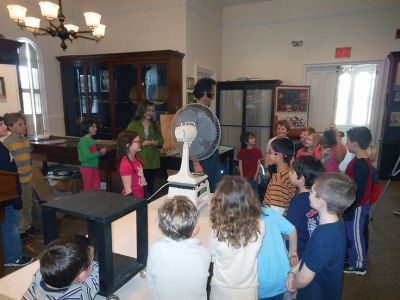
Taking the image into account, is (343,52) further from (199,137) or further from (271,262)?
(271,262)

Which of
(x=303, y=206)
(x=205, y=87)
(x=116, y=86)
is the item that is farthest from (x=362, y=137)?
(x=116, y=86)

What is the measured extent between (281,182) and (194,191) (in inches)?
26.5

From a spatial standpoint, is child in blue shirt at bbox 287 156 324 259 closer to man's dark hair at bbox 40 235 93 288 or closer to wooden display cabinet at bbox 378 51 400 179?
man's dark hair at bbox 40 235 93 288

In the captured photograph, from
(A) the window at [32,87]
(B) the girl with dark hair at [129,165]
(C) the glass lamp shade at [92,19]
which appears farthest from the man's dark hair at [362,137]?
(A) the window at [32,87]

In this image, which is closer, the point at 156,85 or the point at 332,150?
the point at 332,150

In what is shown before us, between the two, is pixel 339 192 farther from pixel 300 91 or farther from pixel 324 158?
pixel 300 91

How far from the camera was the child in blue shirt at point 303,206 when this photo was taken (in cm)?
143

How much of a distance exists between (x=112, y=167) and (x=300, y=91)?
11.5ft

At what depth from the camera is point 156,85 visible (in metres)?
4.76

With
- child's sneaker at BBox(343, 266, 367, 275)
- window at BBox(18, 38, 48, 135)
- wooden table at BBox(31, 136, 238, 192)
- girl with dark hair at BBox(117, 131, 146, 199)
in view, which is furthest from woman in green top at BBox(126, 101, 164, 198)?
window at BBox(18, 38, 48, 135)

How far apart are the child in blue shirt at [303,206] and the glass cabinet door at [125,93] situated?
3.79 meters

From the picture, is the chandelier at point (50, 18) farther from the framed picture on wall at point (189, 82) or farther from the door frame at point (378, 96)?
the door frame at point (378, 96)

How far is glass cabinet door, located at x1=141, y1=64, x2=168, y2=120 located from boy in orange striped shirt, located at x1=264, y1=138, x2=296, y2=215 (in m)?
3.04

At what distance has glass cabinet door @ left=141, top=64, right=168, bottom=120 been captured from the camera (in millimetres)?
4645
